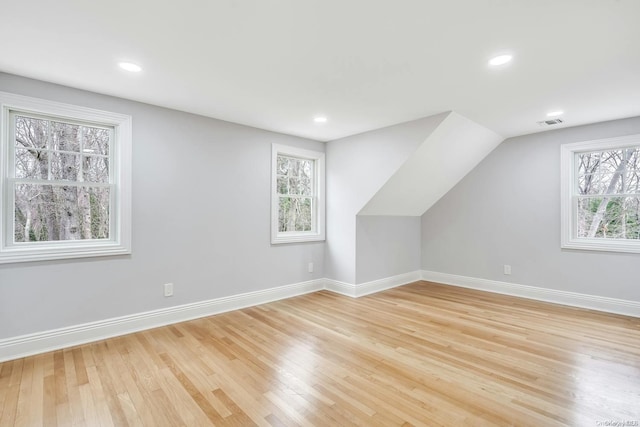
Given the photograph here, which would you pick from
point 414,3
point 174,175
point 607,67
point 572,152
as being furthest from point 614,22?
point 174,175

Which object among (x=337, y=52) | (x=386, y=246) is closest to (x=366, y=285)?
(x=386, y=246)

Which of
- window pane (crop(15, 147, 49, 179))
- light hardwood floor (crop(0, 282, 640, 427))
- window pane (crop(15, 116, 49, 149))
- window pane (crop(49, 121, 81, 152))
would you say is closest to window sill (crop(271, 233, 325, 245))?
light hardwood floor (crop(0, 282, 640, 427))

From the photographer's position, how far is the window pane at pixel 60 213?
8.76ft

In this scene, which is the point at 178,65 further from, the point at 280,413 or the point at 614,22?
the point at 614,22

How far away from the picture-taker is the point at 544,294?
4.23 meters

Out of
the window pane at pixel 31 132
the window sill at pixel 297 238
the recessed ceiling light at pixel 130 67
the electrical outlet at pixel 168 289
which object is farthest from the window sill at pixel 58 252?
the window sill at pixel 297 238

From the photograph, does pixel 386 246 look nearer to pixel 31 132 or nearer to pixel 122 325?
pixel 122 325

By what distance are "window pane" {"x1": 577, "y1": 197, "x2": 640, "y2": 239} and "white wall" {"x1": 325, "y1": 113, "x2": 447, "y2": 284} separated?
8.01 feet

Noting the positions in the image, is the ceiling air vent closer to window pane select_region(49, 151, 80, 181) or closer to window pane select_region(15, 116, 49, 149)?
window pane select_region(49, 151, 80, 181)

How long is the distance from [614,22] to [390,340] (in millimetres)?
2815

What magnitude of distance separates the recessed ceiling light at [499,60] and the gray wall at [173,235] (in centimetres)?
275

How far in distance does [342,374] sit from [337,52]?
2354mm

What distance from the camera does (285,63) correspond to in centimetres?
234

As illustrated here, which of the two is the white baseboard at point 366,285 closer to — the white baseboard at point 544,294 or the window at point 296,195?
the white baseboard at point 544,294
